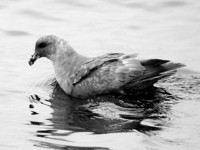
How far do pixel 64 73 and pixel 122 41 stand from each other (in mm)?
2673

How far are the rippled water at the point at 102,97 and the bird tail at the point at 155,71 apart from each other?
0.74 feet


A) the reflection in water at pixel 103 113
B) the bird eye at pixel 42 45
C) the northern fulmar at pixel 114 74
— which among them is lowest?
the reflection in water at pixel 103 113

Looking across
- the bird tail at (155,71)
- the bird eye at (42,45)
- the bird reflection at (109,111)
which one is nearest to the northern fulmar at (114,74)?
the bird tail at (155,71)

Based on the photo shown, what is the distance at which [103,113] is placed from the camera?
24.8ft

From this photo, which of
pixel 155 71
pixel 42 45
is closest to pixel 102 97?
pixel 155 71

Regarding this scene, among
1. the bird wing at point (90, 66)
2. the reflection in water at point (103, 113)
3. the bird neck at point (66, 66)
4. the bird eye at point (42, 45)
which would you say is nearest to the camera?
the reflection in water at point (103, 113)

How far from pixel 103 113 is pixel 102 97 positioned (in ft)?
2.24

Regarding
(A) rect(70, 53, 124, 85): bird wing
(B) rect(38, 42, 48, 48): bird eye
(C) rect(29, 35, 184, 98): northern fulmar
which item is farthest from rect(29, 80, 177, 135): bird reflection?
(B) rect(38, 42, 48, 48): bird eye

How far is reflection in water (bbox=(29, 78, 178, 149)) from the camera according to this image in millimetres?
6902

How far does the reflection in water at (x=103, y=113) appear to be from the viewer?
6902 millimetres

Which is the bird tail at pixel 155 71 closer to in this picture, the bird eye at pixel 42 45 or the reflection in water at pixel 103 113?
the reflection in water at pixel 103 113

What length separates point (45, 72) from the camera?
32.2ft

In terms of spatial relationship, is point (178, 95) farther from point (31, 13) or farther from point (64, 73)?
point (31, 13)

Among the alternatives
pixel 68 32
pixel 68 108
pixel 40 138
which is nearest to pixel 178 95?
pixel 68 108
